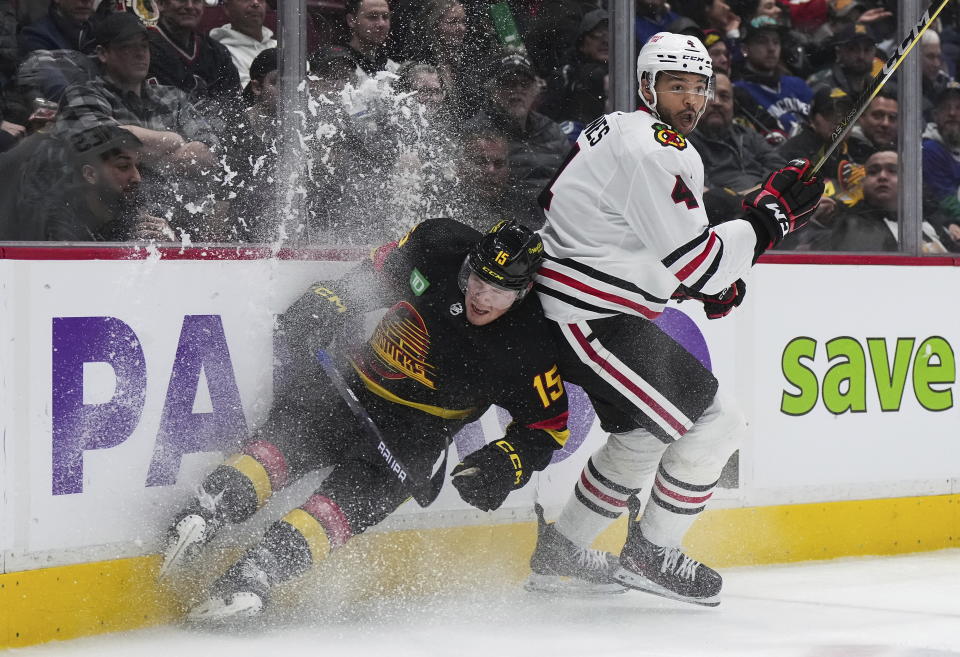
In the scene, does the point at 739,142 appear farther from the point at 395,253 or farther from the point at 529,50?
the point at 395,253

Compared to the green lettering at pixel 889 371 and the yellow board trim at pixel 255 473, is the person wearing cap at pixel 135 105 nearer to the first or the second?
the yellow board trim at pixel 255 473

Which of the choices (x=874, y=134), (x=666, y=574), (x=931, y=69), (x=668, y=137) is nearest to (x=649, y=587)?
(x=666, y=574)

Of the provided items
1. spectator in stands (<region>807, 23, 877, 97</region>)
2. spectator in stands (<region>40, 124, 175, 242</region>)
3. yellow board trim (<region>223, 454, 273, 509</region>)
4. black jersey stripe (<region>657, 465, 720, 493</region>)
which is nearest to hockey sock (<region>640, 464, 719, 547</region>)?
black jersey stripe (<region>657, 465, 720, 493</region>)

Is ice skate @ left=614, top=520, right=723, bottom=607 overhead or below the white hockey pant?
below

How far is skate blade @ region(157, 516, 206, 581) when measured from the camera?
2773 mm

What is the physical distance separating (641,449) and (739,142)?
134cm

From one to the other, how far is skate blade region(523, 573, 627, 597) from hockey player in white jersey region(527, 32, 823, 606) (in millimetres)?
19

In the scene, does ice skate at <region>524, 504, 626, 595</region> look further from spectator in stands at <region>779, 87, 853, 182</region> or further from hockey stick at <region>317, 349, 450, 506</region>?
spectator in stands at <region>779, 87, 853, 182</region>

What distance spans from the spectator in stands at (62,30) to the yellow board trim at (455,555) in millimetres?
1205

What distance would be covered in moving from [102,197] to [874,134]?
8.69ft

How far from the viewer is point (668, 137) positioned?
278 cm

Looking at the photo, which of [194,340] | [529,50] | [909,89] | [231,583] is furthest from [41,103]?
[909,89]

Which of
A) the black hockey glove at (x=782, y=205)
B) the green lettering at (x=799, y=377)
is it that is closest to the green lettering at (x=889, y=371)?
the green lettering at (x=799, y=377)

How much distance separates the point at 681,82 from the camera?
2.87 metres
